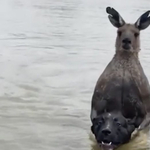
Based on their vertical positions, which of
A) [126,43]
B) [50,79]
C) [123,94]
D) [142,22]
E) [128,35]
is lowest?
[50,79]

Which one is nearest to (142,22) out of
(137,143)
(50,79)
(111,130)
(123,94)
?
(123,94)

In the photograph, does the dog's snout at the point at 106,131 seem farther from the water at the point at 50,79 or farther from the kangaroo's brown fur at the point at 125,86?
the kangaroo's brown fur at the point at 125,86

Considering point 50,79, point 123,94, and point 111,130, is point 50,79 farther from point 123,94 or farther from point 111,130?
point 111,130

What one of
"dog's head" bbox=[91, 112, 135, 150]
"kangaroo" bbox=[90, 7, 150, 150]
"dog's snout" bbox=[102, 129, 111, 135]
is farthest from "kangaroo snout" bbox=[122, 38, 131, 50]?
"dog's snout" bbox=[102, 129, 111, 135]

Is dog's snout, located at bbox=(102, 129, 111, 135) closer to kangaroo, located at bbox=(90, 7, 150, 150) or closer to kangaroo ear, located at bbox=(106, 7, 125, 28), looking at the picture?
kangaroo, located at bbox=(90, 7, 150, 150)

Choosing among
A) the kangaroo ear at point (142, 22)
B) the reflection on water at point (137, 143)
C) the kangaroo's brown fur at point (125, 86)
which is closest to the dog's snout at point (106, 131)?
the reflection on water at point (137, 143)

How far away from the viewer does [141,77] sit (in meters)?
7.81

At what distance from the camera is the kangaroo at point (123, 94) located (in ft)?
22.1

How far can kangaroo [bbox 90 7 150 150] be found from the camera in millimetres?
6727

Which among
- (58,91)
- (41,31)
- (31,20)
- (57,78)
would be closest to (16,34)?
(41,31)

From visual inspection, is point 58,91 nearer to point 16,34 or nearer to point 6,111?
point 6,111

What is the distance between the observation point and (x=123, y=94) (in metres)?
7.39

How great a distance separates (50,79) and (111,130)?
4325 mm

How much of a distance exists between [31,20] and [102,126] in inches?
633
